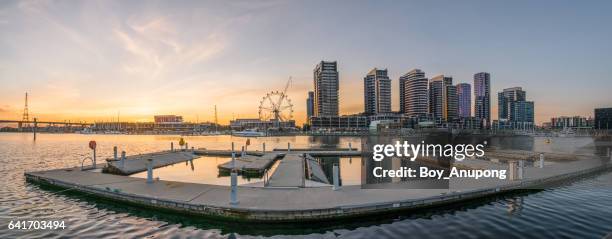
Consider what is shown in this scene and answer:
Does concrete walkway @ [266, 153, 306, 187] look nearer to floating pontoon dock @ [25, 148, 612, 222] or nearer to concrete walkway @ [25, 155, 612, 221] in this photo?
floating pontoon dock @ [25, 148, 612, 222]

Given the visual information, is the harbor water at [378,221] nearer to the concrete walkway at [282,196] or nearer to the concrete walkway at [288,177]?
the concrete walkway at [282,196]

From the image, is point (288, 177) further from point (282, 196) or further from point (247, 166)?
point (247, 166)

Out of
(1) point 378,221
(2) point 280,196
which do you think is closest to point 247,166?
(2) point 280,196

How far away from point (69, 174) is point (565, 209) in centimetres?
3025

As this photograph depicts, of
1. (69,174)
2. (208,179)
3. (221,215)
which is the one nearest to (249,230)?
(221,215)

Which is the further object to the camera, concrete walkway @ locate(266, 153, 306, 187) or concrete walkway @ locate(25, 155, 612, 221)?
concrete walkway @ locate(266, 153, 306, 187)

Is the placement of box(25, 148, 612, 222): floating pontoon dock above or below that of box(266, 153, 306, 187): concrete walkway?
above

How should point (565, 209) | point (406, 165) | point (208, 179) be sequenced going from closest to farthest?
point (565, 209) → point (208, 179) → point (406, 165)

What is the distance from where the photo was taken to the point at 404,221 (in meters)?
13.3

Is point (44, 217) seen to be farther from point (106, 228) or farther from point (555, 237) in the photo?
point (555, 237)

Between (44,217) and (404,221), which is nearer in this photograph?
(404,221)

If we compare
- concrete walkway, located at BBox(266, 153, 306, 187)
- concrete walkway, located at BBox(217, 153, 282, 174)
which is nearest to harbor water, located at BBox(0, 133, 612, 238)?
concrete walkway, located at BBox(266, 153, 306, 187)

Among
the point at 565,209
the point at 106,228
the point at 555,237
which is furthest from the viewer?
the point at 565,209

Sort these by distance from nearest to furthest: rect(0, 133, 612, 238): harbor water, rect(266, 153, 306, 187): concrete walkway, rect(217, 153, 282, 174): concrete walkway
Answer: rect(0, 133, 612, 238): harbor water < rect(266, 153, 306, 187): concrete walkway < rect(217, 153, 282, 174): concrete walkway
